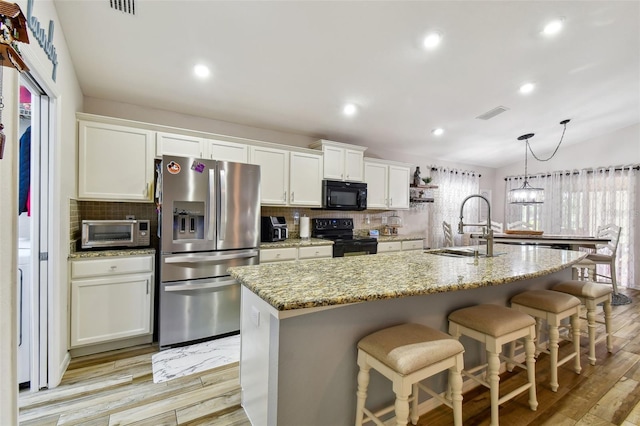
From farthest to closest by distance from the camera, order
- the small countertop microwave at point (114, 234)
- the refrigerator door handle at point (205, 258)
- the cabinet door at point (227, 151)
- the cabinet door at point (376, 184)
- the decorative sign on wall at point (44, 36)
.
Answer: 1. the cabinet door at point (376, 184)
2. the cabinet door at point (227, 151)
3. the refrigerator door handle at point (205, 258)
4. the small countertop microwave at point (114, 234)
5. the decorative sign on wall at point (44, 36)

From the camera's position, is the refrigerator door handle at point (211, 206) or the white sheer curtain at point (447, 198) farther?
the white sheer curtain at point (447, 198)

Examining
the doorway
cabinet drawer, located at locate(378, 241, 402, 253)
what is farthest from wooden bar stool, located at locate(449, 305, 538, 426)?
the doorway

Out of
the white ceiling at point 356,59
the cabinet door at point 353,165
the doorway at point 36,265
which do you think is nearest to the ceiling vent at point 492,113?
the white ceiling at point 356,59

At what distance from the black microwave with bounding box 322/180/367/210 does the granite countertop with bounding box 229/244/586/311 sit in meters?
1.76

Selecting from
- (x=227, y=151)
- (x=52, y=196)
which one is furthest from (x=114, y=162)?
(x=227, y=151)

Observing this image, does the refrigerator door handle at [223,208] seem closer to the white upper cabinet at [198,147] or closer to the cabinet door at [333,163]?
the white upper cabinet at [198,147]

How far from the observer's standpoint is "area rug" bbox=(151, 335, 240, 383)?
85.4 inches

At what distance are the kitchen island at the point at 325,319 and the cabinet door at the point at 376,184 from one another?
251 centimetres

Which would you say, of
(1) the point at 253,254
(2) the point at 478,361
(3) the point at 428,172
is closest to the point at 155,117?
(1) the point at 253,254

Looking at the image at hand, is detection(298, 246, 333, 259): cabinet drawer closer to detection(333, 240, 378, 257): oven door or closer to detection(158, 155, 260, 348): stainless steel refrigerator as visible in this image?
detection(333, 240, 378, 257): oven door

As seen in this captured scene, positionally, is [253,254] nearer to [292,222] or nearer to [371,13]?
[292,222]

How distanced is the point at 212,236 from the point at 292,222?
1424 millimetres

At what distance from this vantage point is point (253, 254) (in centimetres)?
291

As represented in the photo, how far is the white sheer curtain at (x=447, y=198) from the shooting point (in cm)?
534
